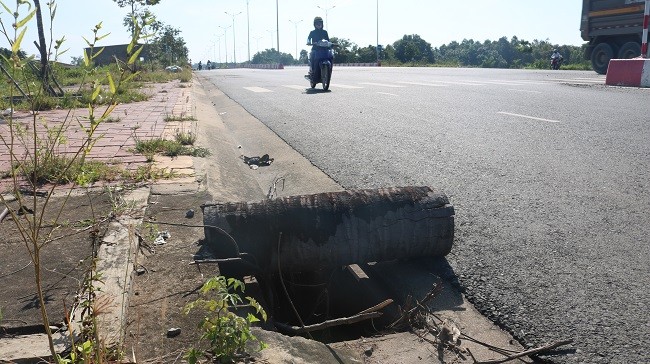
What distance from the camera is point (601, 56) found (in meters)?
20.2

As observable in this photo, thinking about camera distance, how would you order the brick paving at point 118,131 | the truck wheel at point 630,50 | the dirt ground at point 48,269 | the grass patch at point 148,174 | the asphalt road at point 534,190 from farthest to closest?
1. the truck wheel at point 630,50
2. the brick paving at point 118,131
3. the grass patch at point 148,174
4. the asphalt road at point 534,190
5. the dirt ground at point 48,269

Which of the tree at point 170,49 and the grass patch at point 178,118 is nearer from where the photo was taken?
the grass patch at point 178,118

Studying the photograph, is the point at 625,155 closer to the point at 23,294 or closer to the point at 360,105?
the point at 23,294

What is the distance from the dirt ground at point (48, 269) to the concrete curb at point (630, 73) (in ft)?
44.9

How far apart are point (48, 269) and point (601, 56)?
2085cm

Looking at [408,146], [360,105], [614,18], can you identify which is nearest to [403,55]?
[614,18]

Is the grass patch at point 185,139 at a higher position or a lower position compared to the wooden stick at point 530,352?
higher

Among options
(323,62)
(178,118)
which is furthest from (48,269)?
(323,62)

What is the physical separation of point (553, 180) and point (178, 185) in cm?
264

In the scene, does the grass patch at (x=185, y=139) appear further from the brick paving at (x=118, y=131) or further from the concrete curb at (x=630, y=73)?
the concrete curb at (x=630, y=73)

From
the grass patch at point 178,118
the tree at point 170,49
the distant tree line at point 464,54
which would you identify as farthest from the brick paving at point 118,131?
the tree at point 170,49

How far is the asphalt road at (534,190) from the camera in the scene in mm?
2414

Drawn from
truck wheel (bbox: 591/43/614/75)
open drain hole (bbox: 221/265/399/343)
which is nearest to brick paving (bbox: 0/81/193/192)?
open drain hole (bbox: 221/265/399/343)

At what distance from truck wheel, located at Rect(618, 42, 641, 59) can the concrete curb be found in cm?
439
